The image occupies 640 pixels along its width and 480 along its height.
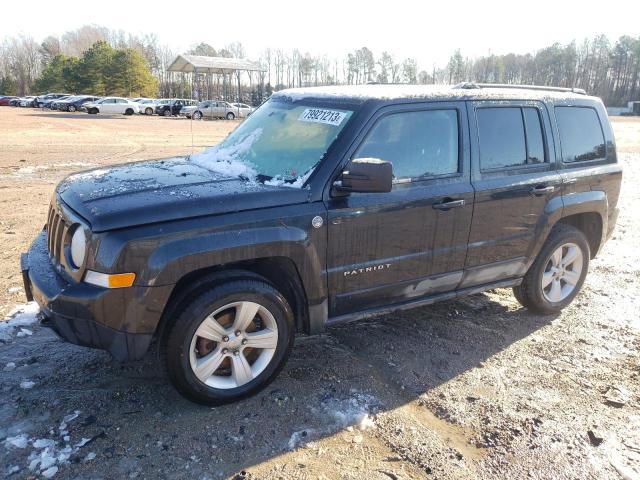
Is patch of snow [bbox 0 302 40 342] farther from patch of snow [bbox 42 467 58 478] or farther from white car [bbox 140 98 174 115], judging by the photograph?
white car [bbox 140 98 174 115]

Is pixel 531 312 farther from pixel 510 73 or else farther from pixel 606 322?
pixel 510 73

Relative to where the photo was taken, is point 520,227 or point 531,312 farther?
point 531,312

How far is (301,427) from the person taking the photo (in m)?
3.23

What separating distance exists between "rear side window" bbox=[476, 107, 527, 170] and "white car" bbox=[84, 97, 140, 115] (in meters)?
44.7

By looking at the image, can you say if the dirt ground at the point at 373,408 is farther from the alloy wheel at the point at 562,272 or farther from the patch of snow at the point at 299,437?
the alloy wheel at the point at 562,272

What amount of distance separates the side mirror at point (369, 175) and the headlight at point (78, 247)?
1.56 meters

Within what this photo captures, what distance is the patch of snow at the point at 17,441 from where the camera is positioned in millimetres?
2928

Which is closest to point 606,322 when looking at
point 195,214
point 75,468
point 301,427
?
point 301,427

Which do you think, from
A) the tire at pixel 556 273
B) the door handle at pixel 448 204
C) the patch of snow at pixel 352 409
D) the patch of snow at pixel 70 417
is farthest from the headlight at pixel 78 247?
the tire at pixel 556 273

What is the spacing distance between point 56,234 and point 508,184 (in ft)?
10.7

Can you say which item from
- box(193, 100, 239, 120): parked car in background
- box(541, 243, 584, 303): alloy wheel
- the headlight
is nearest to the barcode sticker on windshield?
the headlight

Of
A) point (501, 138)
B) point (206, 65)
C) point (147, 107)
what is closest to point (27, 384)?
point (501, 138)

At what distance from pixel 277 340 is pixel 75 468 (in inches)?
51.3

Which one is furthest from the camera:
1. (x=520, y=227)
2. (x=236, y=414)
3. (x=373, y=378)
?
(x=520, y=227)
